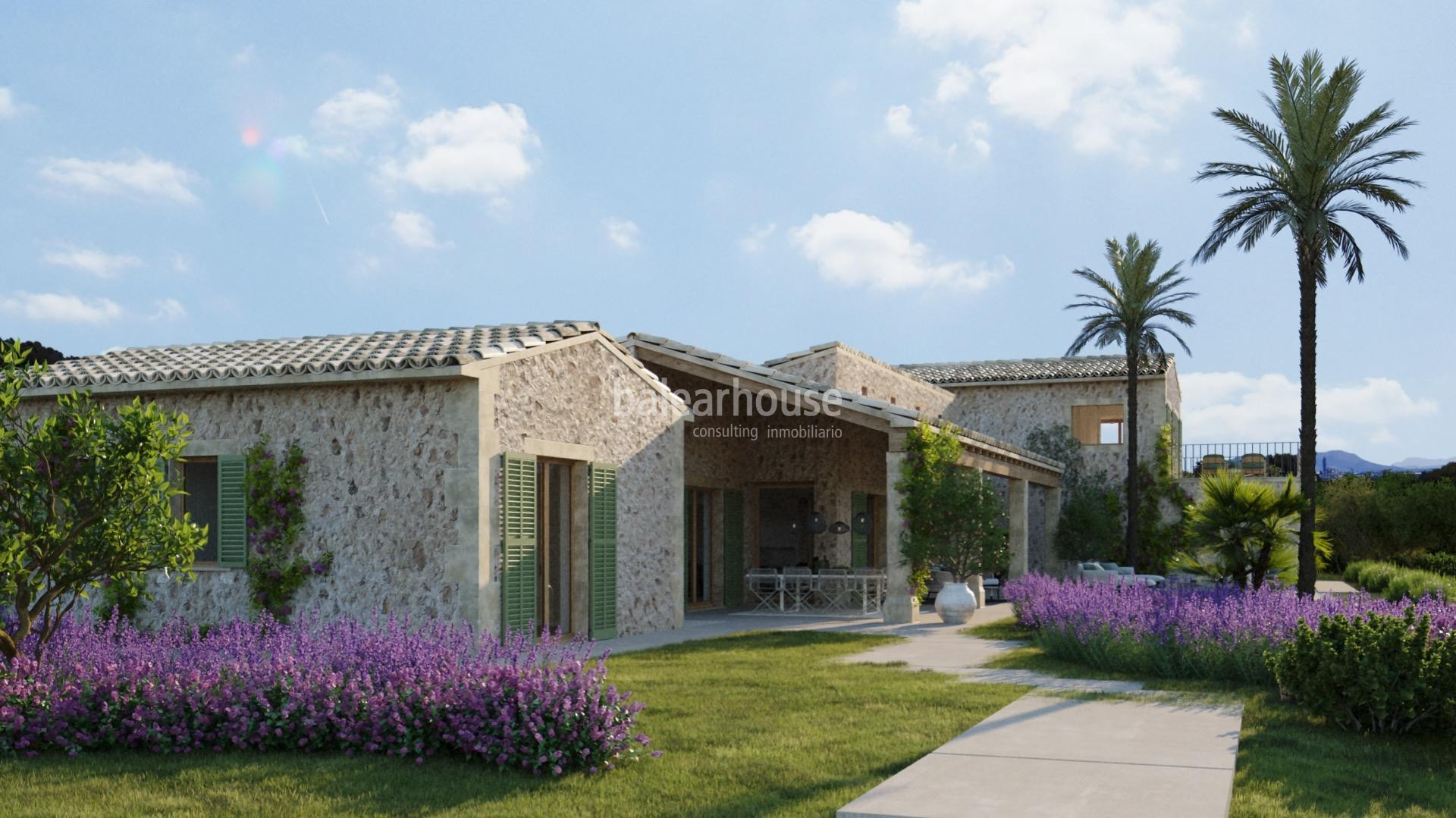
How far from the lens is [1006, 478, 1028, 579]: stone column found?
1873 centimetres

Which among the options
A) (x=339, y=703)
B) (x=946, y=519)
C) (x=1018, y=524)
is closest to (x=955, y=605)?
(x=946, y=519)

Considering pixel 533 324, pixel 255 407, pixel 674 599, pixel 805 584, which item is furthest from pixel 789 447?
pixel 255 407

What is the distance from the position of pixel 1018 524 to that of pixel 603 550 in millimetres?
9120

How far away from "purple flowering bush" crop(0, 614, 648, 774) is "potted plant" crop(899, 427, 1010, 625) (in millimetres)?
7548

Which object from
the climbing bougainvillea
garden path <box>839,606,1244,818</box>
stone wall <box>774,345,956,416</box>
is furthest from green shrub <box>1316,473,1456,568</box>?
the climbing bougainvillea

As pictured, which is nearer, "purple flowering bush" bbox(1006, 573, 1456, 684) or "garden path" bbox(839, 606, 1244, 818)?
"garden path" bbox(839, 606, 1244, 818)

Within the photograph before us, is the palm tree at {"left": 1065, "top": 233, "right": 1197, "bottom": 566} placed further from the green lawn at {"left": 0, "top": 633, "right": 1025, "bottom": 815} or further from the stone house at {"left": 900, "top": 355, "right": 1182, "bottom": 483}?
the green lawn at {"left": 0, "top": 633, "right": 1025, "bottom": 815}

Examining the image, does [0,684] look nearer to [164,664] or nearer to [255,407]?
[164,664]

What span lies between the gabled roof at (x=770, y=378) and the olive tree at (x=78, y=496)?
8.29 metres

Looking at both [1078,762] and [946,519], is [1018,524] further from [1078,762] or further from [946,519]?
[1078,762]

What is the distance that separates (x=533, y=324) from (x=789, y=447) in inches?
288

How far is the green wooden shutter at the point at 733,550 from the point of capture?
17469mm

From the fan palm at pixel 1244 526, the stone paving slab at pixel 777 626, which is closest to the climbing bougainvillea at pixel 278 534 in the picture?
the stone paving slab at pixel 777 626

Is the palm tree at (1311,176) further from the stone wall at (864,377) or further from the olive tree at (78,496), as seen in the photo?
the olive tree at (78,496)
